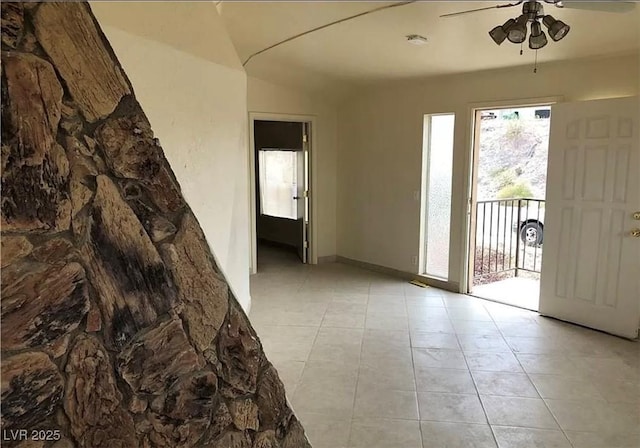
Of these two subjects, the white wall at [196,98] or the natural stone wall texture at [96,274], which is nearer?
the natural stone wall texture at [96,274]

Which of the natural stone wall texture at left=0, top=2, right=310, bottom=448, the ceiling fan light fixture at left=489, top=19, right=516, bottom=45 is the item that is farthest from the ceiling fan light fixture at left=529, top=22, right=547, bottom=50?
the natural stone wall texture at left=0, top=2, right=310, bottom=448

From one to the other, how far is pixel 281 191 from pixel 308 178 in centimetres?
104

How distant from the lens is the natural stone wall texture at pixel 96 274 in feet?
4.10

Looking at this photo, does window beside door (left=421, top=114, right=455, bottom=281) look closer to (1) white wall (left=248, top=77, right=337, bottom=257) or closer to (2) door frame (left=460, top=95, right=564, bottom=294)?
(2) door frame (left=460, top=95, right=564, bottom=294)

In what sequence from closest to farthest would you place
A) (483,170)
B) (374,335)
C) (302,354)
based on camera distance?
(302,354)
(374,335)
(483,170)

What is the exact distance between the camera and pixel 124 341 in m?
1.44

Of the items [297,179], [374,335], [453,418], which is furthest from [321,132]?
[453,418]

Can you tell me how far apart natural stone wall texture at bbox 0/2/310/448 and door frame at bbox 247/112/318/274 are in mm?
4107

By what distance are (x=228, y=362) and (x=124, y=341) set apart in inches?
15.5

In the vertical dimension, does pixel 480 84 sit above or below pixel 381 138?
above

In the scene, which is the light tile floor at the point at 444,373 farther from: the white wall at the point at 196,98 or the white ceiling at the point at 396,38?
the white ceiling at the point at 396,38

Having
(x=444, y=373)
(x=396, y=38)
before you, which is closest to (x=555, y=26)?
(x=396, y=38)

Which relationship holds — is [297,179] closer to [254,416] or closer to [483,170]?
[483,170]

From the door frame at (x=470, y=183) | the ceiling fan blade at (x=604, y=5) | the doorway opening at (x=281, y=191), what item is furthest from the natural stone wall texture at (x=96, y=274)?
the doorway opening at (x=281, y=191)
